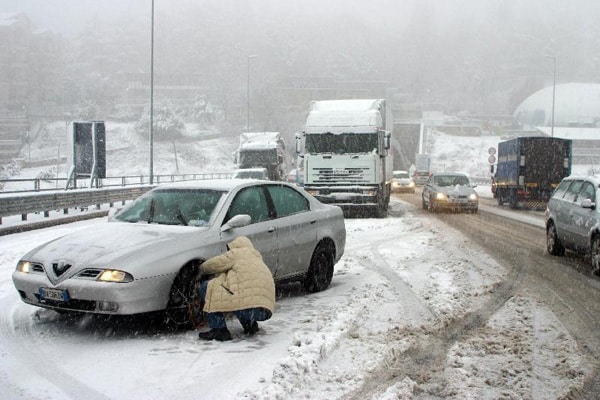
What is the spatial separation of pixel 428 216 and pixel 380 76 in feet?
462

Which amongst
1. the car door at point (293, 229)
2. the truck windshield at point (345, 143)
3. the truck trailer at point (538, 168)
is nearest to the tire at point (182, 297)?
the car door at point (293, 229)

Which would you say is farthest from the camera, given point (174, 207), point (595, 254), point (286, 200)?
point (595, 254)

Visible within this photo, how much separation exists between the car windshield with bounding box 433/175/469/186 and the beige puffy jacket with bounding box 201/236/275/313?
20.7 m

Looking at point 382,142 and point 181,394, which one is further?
point 382,142

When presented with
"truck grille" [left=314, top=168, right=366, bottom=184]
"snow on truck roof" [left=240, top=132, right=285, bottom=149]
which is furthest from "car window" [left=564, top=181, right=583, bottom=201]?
"snow on truck roof" [left=240, top=132, right=285, bottom=149]

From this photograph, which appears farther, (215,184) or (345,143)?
(345,143)

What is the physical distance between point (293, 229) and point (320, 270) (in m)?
0.91

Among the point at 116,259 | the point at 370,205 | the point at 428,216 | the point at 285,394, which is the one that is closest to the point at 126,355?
the point at 116,259

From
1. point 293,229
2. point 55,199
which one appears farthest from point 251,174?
point 293,229

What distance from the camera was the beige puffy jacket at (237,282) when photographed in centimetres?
599

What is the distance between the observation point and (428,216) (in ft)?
75.8

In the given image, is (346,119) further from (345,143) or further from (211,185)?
(211,185)

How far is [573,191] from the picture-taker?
488 inches

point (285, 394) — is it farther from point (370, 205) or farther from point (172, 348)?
point (370, 205)
